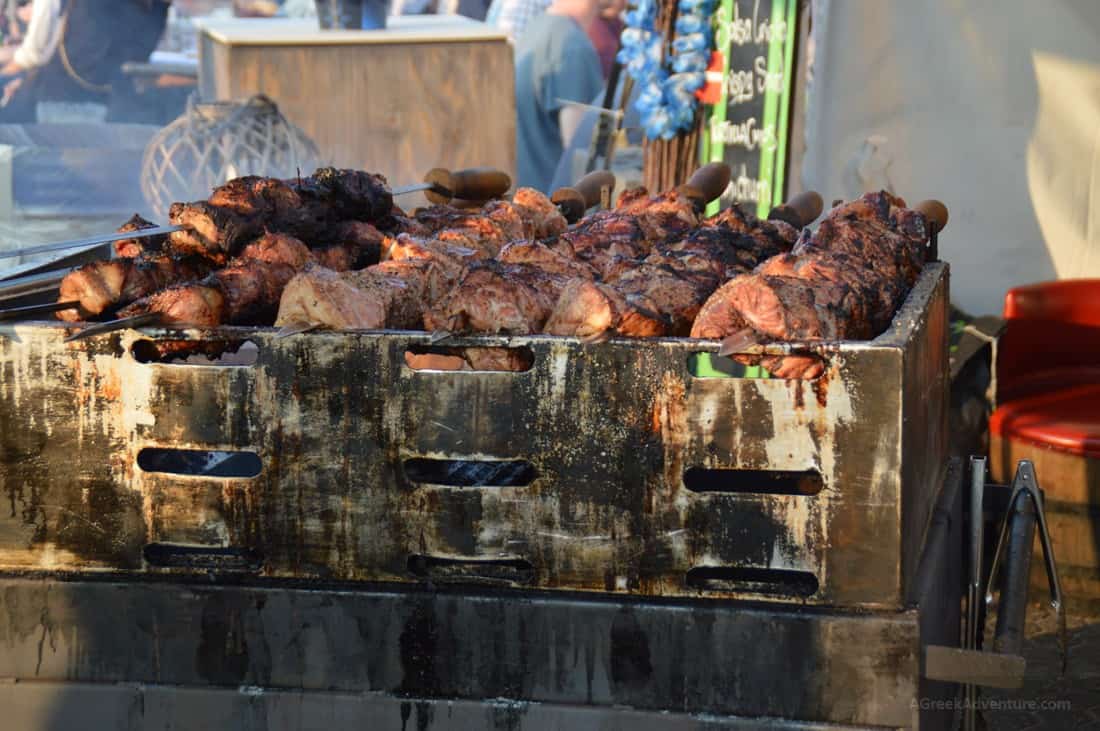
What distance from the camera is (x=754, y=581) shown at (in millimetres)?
2445

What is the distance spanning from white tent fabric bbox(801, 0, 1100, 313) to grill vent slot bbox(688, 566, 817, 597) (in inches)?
193

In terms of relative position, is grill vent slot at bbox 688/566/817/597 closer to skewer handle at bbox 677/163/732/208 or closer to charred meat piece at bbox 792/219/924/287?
charred meat piece at bbox 792/219/924/287

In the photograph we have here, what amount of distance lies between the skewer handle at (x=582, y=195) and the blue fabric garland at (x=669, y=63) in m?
2.09

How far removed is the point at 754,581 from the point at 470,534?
0.55m

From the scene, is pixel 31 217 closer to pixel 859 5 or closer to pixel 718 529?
pixel 859 5

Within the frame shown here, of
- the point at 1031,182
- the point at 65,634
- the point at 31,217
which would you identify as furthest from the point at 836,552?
the point at 31,217

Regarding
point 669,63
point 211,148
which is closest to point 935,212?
point 669,63

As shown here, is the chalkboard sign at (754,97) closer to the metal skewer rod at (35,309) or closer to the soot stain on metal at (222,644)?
the metal skewer rod at (35,309)

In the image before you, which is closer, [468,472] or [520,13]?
[468,472]

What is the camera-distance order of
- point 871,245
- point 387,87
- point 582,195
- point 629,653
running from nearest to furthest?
point 629,653
point 871,245
point 582,195
point 387,87

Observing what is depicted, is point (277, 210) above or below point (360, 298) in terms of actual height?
above

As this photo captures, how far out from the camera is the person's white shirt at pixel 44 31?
12289mm

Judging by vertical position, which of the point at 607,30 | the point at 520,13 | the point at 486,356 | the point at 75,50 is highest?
the point at 520,13

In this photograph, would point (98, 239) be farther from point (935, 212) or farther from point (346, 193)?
point (935, 212)
